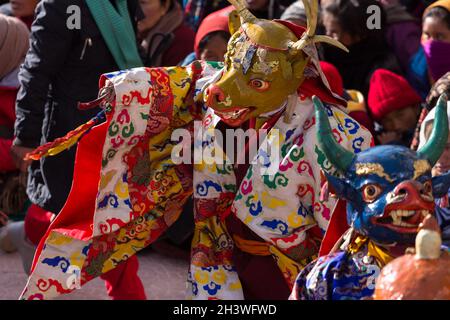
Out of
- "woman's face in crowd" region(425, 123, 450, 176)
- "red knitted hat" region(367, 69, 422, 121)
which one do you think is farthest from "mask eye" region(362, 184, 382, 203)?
"red knitted hat" region(367, 69, 422, 121)

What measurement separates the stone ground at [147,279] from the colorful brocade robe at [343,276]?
→ 2326mm

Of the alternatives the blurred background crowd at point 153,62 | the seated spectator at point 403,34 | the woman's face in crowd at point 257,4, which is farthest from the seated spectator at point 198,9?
the seated spectator at point 403,34

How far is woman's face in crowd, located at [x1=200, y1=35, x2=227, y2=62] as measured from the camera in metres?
5.99

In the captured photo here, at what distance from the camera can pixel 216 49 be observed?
5996mm

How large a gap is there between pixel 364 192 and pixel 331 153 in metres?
0.16

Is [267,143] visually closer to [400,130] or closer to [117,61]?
[117,61]

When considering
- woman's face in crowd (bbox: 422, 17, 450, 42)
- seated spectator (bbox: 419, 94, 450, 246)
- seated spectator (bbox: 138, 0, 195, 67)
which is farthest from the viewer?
seated spectator (bbox: 138, 0, 195, 67)

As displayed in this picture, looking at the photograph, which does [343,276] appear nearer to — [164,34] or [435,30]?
[435,30]

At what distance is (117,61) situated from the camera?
542 centimetres

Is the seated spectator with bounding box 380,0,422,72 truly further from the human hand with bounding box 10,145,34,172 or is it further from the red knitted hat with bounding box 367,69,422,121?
the human hand with bounding box 10,145,34,172

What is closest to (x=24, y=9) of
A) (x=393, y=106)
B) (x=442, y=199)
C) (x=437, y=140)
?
(x=393, y=106)

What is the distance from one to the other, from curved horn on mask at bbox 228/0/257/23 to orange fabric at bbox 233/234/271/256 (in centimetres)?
85
